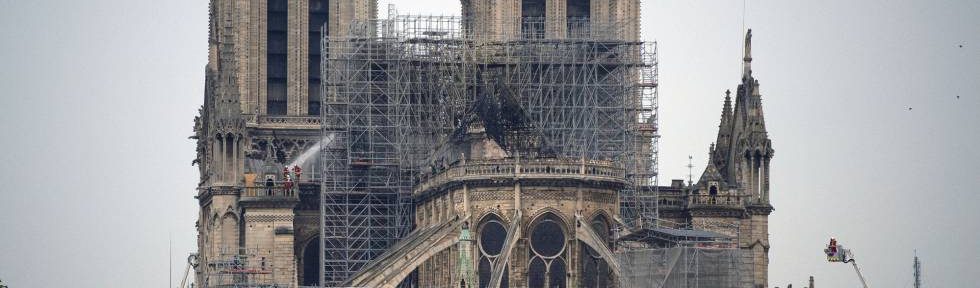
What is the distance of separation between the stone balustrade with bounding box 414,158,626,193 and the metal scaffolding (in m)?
7.27

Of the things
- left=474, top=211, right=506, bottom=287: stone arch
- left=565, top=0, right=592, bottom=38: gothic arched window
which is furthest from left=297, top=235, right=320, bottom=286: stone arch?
left=474, top=211, right=506, bottom=287: stone arch

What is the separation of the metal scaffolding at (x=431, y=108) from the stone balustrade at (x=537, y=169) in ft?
23.9

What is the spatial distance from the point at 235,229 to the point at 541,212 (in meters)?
20.0

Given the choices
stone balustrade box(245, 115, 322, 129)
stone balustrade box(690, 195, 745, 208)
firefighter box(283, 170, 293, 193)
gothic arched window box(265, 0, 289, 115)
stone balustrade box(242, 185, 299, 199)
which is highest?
gothic arched window box(265, 0, 289, 115)

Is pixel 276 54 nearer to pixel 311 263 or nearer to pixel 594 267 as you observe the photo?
pixel 311 263

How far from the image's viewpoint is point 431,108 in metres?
145

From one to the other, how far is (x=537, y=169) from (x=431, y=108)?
13.0 m

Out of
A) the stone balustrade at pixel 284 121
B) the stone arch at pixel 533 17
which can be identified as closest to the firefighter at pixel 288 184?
the stone balustrade at pixel 284 121

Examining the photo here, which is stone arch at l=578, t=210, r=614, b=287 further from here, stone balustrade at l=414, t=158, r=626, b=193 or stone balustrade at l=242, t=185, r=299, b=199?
stone balustrade at l=242, t=185, r=299, b=199

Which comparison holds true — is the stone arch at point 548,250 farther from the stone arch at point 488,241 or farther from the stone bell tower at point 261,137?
the stone bell tower at point 261,137

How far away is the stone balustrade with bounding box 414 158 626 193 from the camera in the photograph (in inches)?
5231

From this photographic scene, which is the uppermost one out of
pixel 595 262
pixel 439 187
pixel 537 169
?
pixel 537 169

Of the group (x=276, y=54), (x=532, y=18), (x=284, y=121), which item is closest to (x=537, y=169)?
(x=532, y=18)

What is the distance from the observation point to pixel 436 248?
134750mm
